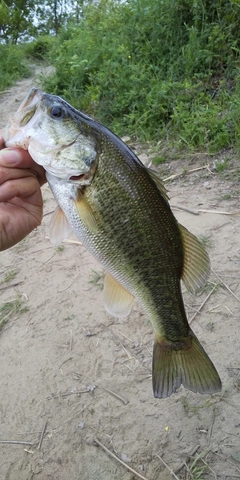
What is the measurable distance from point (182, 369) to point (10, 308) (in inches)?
75.3

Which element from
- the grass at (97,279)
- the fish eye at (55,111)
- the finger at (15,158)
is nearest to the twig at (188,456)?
the grass at (97,279)

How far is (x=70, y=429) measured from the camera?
2404mm

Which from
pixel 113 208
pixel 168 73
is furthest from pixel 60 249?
pixel 168 73

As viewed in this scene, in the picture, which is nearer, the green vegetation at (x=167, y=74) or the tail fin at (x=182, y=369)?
the tail fin at (x=182, y=369)

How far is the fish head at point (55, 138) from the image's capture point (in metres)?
1.54

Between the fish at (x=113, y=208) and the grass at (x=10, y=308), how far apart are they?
1745mm

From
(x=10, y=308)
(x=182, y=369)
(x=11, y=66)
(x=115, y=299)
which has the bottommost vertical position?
(x=10, y=308)

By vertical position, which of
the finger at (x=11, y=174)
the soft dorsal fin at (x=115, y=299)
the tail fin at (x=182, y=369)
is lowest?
the tail fin at (x=182, y=369)

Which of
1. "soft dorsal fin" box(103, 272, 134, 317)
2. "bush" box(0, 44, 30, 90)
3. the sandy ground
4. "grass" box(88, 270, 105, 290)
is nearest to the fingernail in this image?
"soft dorsal fin" box(103, 272, 134, 317)

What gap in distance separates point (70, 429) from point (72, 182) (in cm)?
151

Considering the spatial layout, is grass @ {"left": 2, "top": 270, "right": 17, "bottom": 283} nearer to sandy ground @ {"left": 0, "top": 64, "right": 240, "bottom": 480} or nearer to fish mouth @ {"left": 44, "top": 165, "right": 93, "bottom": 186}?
sandy ground @ {"left": 0, "top": 64, "right": 240, "bottom": 480}

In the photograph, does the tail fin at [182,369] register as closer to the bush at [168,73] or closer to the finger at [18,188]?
the finger at [18,188]

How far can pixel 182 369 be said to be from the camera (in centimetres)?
176

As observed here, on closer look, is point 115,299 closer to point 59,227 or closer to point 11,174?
point 59,227
